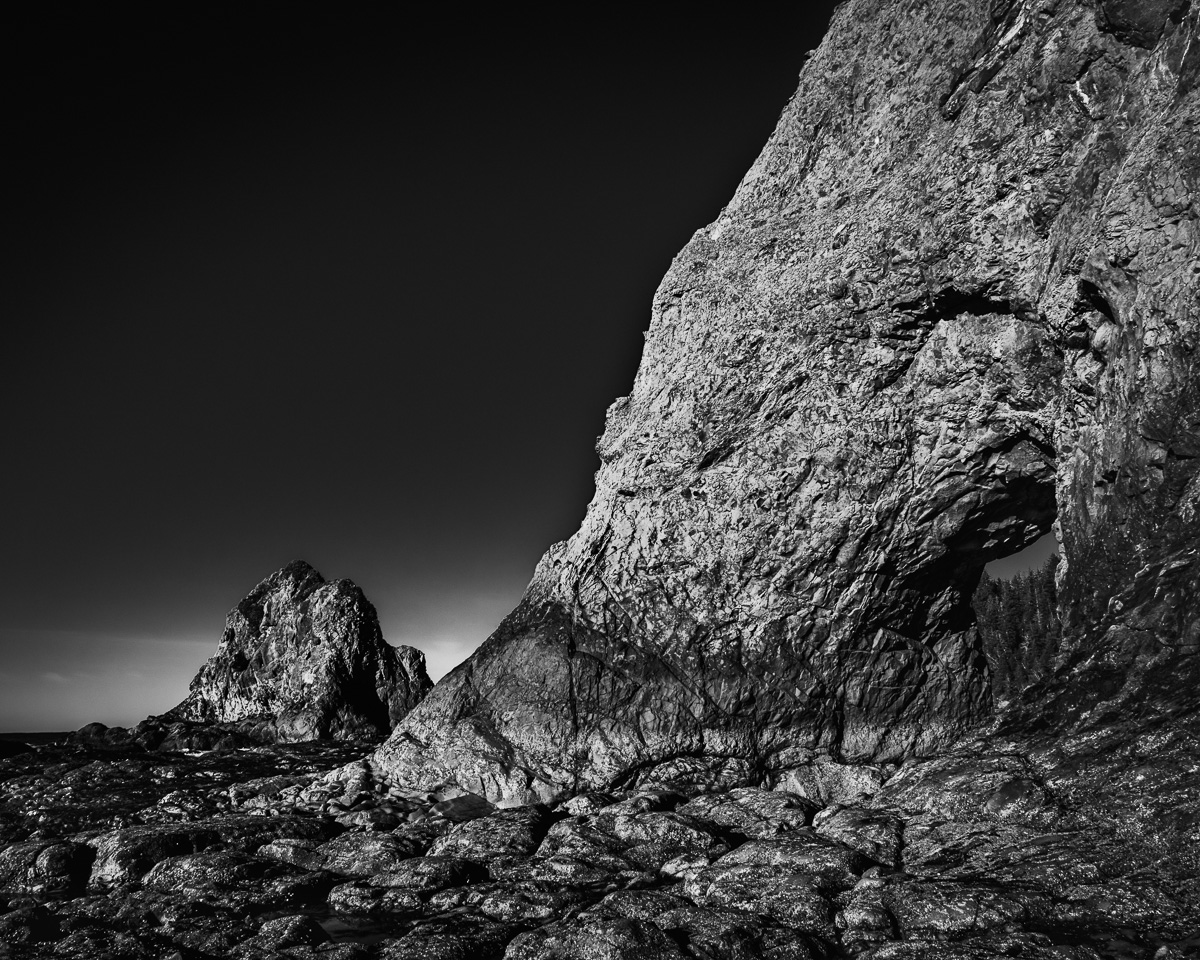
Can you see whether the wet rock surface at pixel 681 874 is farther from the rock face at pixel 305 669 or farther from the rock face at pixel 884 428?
the rock face at pixel 305 669

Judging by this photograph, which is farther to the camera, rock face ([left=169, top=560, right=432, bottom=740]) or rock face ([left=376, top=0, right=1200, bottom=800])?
rock face ([left=169, top=560, right=432, bottom=740])

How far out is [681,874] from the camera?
20219 mm

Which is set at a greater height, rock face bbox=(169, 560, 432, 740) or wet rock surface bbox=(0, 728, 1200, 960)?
rock face bbox=(169, 560, 432, 740)

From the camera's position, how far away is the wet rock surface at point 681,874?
14320 mm

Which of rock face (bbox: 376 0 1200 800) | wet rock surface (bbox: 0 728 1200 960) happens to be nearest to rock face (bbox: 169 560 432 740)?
rock face (bbox: 376 0 1200 800)

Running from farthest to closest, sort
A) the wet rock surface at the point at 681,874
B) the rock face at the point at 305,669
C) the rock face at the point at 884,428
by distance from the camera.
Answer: the rock face at the point at 305,669 < the rock face at the point at 884,428 < the wet rock surface at the point at 681,874

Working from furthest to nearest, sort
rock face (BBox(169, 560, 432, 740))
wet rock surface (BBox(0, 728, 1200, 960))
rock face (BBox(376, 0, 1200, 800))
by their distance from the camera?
rock face (BBox(169, 560, 432, 740)) → rock face (BBox(376, 0, 1200, 800)) → wet rock surface (BBox(0, 728, 1200, 960))

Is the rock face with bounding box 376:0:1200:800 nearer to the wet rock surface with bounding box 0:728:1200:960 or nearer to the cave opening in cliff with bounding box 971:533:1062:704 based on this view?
the wet rock surface with bounding box 0:728:1200:960

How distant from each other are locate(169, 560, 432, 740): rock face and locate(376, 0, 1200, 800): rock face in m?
20.2

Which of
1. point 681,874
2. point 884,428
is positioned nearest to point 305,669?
point 681,874

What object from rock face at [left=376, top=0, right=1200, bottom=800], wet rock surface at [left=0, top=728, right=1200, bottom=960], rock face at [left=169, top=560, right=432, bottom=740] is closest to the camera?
wet rock surface at [left=0, top=728, right=1200, bottom=960]

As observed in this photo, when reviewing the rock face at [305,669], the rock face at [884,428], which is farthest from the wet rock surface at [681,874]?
the rock face at [305,669]

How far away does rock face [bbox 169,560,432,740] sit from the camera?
5200cm

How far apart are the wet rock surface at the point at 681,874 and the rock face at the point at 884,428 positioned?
3258mm
